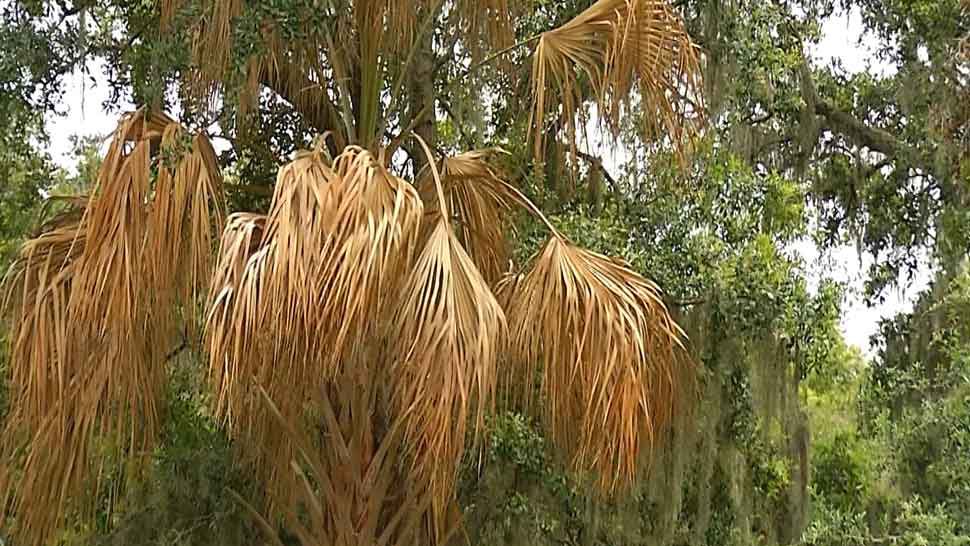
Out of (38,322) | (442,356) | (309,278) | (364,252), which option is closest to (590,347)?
(442,356)

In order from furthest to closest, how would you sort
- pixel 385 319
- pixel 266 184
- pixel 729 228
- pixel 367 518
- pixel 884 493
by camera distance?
pixel 884 493
pixel 266 184
pixel 729 228
pixel 367 518
pixel 385 319

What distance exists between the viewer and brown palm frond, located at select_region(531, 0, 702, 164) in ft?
12.8

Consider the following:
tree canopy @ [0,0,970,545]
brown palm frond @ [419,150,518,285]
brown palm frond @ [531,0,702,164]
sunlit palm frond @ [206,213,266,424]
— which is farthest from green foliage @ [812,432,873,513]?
sunlit palm frond @ [206,213,266,424]

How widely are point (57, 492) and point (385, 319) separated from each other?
1.04 m

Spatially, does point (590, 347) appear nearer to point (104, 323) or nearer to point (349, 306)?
point (349, 306)

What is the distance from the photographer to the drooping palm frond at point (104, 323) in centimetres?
338

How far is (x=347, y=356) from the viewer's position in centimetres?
330

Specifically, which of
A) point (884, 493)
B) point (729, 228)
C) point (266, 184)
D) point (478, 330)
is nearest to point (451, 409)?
point (478, 330)

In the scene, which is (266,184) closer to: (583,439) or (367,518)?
(367,518)


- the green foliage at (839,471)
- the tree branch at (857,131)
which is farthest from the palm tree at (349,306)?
the green foliage at (839,471)

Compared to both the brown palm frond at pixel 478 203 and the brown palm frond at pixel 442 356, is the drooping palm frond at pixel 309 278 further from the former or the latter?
the brown palm frond at pixel 478 203

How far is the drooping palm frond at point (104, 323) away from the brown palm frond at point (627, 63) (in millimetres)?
1148

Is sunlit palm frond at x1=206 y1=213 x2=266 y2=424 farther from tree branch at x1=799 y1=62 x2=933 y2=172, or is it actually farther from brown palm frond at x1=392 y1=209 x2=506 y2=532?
tree branch at x1=799 y1=62 x2=933 y2=172

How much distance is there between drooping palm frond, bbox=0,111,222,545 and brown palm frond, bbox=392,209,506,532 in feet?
2.46
